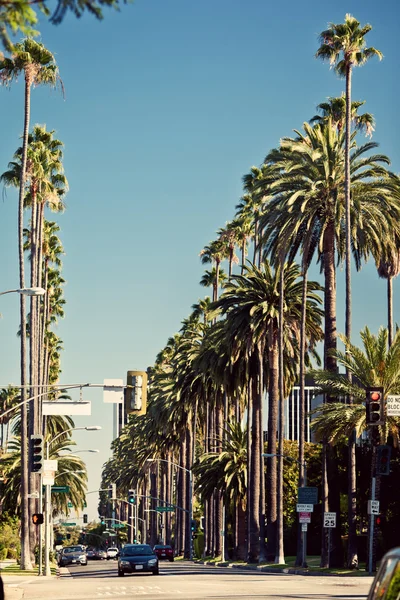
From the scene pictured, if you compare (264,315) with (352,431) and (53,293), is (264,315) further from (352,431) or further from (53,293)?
(53,293)

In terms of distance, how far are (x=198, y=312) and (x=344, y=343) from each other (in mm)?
60511

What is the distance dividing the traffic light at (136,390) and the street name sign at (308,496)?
927 inches

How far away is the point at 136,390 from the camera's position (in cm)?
3331

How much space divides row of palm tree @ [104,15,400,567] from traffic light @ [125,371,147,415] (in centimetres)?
1503

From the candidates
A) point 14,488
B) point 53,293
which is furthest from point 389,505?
point 53,293

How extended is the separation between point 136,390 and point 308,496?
24.2m

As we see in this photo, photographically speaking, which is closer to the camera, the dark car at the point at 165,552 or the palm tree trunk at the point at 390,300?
the palm tree trunk at the point at 390,300

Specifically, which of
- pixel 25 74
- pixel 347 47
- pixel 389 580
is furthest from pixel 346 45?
pixel 389 580

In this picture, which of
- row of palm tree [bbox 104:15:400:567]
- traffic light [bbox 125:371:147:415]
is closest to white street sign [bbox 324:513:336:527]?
row of palm tree [bbox 104:15:400:567]

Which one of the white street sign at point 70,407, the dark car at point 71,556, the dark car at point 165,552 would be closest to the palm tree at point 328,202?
the white street sign at point 70,407

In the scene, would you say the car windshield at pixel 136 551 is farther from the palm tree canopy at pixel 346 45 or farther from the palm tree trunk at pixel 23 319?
the palm tree canopy at pixel 346 45

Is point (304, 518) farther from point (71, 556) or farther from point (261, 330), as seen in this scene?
point (71, 556)

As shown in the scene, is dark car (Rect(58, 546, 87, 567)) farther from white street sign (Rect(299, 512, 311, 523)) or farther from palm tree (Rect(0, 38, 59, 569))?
white street sign (Rect(299, 512, 311, 523))

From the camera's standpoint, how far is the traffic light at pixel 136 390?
33188mm
